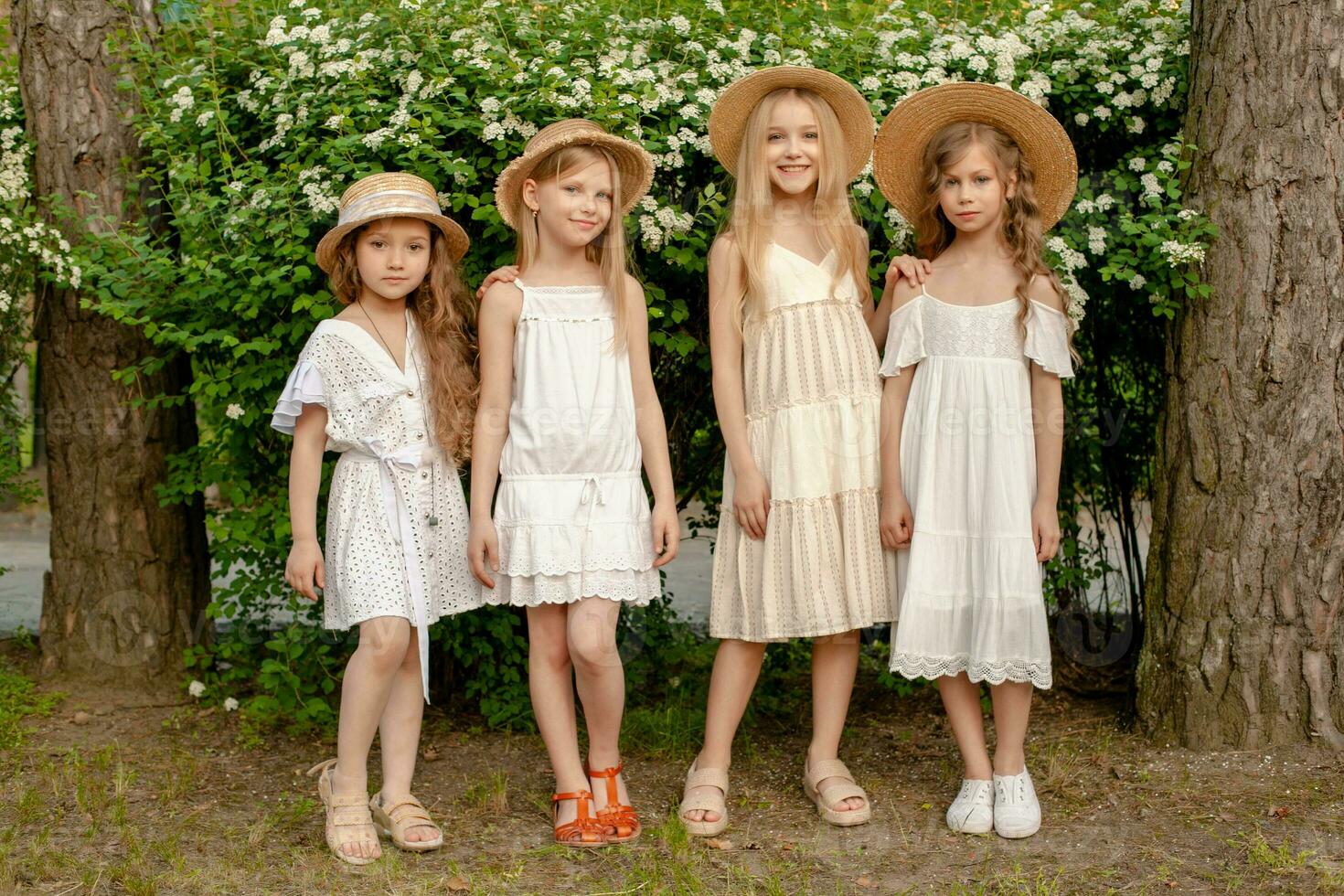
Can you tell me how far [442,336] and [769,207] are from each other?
2.92 ft

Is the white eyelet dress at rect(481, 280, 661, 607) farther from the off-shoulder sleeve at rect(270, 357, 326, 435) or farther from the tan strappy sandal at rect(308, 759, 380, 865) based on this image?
the tan strappy sandal at rect(308, 759, 380, 865)

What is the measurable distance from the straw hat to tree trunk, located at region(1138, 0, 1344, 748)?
1544 mm

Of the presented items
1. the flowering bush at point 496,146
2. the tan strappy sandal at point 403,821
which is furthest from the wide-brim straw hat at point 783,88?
the tan strappy sandal at point 403,821

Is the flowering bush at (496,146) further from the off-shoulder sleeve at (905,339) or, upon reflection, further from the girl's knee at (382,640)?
the girl's knee at (382,640)

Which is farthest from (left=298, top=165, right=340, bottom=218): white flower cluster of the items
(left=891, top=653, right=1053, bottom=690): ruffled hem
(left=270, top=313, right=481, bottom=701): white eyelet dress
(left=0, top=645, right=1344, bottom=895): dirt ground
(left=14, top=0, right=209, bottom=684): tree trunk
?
(left=891, top=653, right=1053, bottom=690): ruffled hem

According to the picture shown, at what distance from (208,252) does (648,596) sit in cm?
154

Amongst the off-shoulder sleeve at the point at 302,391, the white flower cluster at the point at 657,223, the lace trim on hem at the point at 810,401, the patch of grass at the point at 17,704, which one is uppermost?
the white flower cluster at the point at 657,223

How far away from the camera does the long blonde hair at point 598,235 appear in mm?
3125

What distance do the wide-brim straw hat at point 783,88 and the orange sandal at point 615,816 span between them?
1583 millimetres

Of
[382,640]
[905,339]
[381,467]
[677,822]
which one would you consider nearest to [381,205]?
[381,467]

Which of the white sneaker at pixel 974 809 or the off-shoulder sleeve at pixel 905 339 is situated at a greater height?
the off-shoulder sleeve at pixel 905 339

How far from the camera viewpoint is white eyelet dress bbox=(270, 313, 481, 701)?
309 centimetres

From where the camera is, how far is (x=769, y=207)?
3.29 m

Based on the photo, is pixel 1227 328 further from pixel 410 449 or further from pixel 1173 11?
pixel 410 449
